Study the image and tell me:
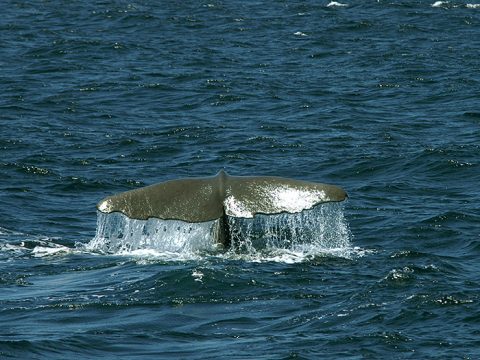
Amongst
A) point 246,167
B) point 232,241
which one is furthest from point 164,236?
point 246,167

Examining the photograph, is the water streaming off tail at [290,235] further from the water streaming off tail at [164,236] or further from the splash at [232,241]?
the water streaming off tail at [164,236]

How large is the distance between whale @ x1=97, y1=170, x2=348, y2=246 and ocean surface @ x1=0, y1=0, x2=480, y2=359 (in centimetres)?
73

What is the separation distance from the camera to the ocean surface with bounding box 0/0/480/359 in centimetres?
1409

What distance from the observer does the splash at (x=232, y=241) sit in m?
16.5

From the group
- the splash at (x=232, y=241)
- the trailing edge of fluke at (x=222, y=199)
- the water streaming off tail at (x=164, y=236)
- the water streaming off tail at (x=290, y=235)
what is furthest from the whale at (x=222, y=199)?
the water streaming off tail at (x=290, y=235)

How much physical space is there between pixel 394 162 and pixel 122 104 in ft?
29.8

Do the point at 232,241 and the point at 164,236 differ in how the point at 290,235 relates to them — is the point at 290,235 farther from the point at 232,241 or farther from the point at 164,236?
the point at 164,236

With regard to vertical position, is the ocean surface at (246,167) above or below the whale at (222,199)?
below

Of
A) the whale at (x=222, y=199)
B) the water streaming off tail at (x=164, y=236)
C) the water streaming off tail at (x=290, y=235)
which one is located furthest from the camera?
the water streaming off tail at (x=290, y=235)

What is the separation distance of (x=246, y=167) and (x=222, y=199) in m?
8.96

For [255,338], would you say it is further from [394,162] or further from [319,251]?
[394,162]

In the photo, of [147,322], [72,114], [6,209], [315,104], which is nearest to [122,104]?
[72,114]

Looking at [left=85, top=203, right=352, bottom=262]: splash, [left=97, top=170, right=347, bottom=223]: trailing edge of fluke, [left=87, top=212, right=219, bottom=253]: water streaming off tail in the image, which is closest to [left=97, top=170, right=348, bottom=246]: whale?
[left=97, top=170, right=347, bottom=223]: trailing edge of fluke

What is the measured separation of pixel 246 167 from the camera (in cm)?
2467
